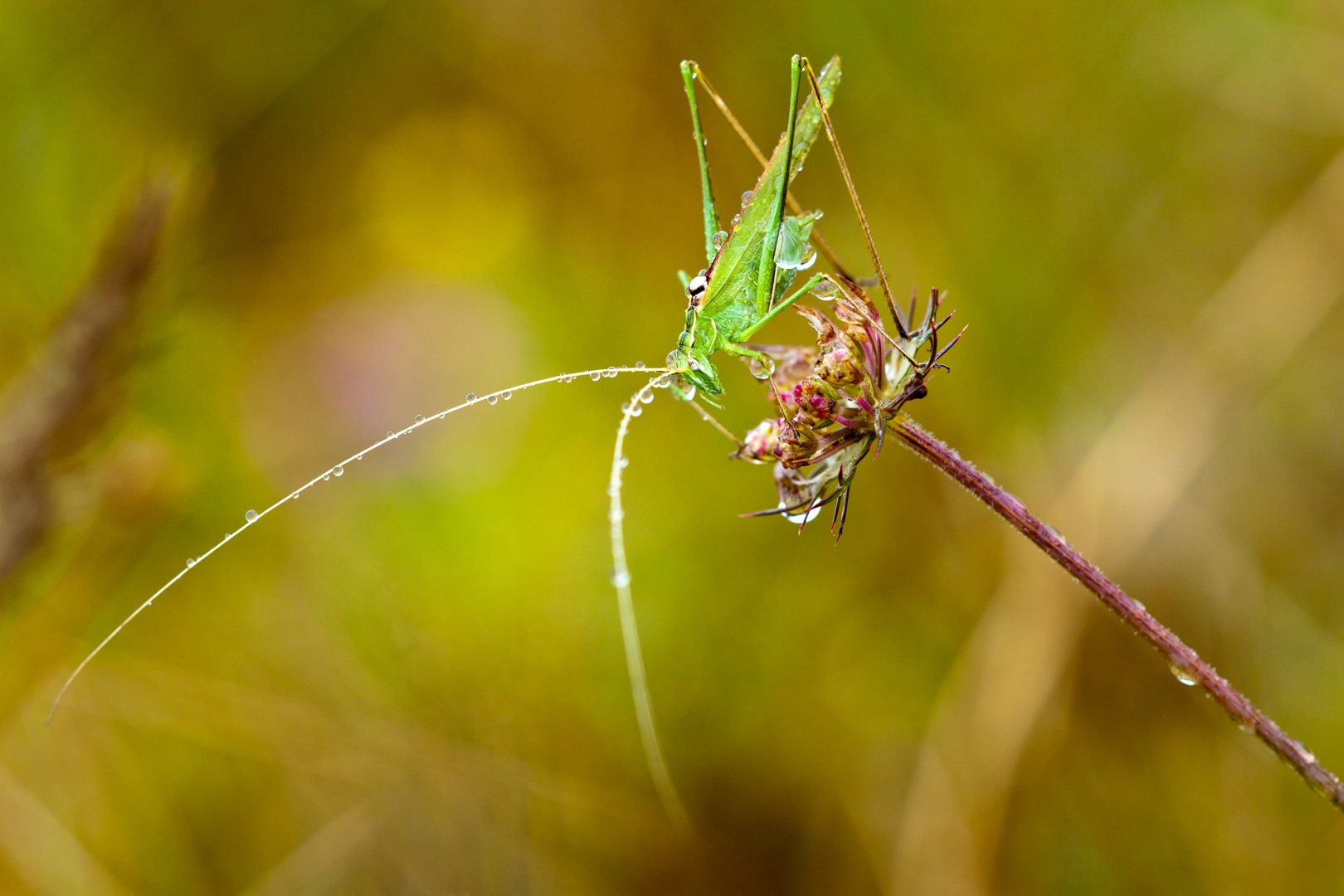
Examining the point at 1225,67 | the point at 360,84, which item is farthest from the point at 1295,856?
the point at 360,84

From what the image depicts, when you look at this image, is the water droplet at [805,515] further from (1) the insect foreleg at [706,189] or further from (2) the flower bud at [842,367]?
(1) the insect foreleg at [706,189]

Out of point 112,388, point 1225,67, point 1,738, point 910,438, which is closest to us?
point 910,438

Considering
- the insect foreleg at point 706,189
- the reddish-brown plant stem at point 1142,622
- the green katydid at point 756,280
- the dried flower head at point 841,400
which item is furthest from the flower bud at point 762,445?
the insect foreleg at point 706,189

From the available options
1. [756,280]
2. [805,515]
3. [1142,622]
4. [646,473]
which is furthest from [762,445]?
[646,473]

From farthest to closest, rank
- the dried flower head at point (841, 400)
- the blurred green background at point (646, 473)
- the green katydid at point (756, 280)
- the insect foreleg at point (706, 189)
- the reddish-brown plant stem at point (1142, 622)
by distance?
the blurred green background at point (646, 473), the insect foreleg at point (706, 189), the green katydid at point (756, 280), the dried flower head at point (841, 400), the reddish-brown plant stem at point (1142, 622)

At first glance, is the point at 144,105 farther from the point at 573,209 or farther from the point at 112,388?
the point at 112,388

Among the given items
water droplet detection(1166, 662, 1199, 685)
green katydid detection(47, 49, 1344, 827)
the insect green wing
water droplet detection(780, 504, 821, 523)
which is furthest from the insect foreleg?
water droplet detection(1166, 662, 1199, 685)

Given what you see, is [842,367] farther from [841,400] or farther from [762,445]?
[762,445]
